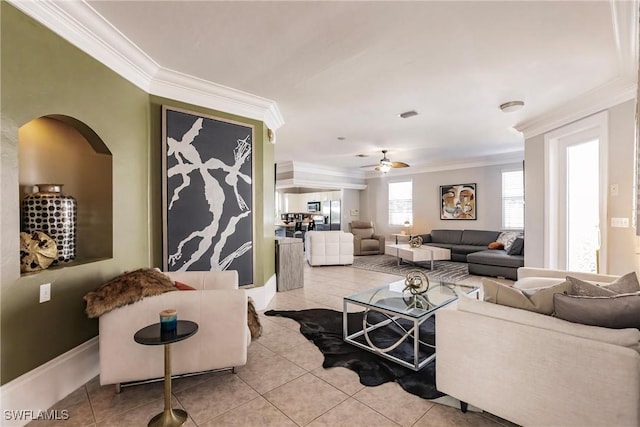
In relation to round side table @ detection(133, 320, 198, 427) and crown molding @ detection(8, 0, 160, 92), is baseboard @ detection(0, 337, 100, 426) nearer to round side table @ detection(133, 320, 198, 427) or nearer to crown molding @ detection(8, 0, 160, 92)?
round side table @ detection(133, 320, 198, 427)

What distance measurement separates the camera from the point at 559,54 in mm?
2729

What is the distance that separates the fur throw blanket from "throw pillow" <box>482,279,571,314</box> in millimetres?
2228

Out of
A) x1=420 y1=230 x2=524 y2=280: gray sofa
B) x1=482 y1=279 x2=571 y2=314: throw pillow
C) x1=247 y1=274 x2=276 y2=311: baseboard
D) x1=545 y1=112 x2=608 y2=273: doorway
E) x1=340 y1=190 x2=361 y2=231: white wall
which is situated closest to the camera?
x1=482 y1=279 x2=571 y2=314: throw pillow

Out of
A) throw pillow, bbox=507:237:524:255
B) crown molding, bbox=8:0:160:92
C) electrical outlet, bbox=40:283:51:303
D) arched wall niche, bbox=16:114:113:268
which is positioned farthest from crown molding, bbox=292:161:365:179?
electrical outlet, bbox=40:283:51:303

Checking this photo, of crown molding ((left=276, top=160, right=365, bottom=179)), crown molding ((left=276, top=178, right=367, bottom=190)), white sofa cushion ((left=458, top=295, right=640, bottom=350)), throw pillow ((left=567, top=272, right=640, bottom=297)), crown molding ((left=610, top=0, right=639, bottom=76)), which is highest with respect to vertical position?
crown molding ((left=610, top=0, right=639, bottom=76))

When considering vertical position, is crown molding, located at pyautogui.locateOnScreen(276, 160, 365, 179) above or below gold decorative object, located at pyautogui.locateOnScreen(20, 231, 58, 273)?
above

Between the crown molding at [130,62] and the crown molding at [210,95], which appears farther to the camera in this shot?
the crown molding at [210,95]


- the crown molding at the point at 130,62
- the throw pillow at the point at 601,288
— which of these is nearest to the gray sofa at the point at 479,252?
the throw pillow at the point at 601,288

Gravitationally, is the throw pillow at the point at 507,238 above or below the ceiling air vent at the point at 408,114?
below

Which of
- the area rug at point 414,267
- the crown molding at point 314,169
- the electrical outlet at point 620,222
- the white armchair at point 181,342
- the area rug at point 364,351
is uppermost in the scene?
the crown molding at point 314,169

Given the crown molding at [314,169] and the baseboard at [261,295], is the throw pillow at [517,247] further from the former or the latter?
the crown molding at [314,169]

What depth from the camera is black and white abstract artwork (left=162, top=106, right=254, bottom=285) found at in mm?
3203

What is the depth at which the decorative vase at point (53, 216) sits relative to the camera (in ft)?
6.95

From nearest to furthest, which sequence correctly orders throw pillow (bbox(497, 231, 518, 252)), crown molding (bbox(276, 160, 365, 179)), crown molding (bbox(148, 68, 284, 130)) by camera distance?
crown molding (bbox(148, 68, 284, 130)) < throw pillow (bbox(497, 231, 518, 252)) < crown molding (bbox(276, 160, 365, 179))
